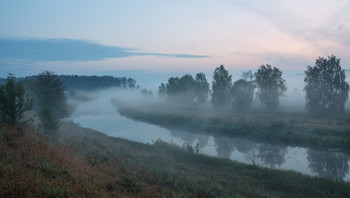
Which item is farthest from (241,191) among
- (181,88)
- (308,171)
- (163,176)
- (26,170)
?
(181,88)

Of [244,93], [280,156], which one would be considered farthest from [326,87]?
[280,156]

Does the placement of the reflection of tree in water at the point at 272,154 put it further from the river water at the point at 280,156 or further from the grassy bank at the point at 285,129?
the grassy bank at the point at 285,129

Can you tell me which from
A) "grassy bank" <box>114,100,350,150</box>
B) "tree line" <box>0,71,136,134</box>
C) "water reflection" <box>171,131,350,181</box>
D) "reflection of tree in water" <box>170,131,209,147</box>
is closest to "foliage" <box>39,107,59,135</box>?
"tree line" <box>0,71,136,134</box>

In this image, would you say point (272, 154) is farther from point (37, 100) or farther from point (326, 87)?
point (37, 100)

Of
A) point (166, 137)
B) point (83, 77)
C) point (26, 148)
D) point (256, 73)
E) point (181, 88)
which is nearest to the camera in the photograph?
point (26, 148)

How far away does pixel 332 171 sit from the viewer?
18.5 meters

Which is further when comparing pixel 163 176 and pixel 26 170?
pixel 163 176

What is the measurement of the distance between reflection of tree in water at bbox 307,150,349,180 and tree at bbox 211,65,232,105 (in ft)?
125

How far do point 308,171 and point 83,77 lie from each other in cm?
17419

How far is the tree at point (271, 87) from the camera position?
5153 centimetres

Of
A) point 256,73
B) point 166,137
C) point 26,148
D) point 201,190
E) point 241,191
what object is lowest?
point 166,137

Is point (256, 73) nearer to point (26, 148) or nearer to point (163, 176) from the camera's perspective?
point (163, 176)

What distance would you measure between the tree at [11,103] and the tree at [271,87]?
4921 cm

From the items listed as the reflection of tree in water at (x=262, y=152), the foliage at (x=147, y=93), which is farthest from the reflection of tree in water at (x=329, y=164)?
the foliage at (x=147, y=93)
